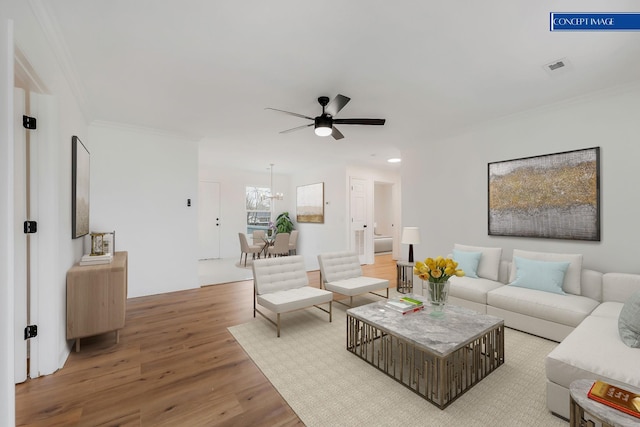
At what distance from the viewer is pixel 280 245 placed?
7.05 meters

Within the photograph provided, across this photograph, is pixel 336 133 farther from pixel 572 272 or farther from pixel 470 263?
pixel 572 272

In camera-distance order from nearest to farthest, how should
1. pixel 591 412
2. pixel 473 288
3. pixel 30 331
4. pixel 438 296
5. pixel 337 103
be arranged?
1. pixel 591 412
2. pixel 30 331
3. pixel 438 296
4. pixel 337 103
5. pixel 473 288

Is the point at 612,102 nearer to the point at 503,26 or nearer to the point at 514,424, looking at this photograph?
the point at 503,26

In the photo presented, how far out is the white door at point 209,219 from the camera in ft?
25.5

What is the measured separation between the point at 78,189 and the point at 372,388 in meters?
3.41

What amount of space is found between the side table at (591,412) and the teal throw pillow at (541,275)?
1.72 m

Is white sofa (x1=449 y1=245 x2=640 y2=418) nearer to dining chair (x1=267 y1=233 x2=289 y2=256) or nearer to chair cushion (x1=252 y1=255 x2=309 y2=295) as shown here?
chair cushion (x1=252 y1=255 x2=309 y2=295)

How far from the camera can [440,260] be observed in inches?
93.4

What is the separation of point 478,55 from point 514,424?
2.73 meters

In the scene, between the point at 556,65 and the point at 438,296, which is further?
the point at 556,65

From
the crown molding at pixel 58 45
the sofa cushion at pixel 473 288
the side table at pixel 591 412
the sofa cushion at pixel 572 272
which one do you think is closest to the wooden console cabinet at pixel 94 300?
the crown molding at pixel 58 45

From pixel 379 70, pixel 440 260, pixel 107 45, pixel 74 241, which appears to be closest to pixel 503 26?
pixel 379 70

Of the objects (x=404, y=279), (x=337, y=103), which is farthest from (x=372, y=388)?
(x=404, y=279)

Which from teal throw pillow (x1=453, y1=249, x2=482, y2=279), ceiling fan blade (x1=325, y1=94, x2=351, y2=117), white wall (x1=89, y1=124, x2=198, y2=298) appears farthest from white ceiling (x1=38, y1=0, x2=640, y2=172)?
teal throw pillow (x1=453, y1=249, x2=482, y2=279)
